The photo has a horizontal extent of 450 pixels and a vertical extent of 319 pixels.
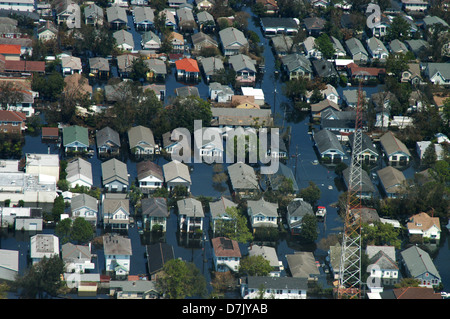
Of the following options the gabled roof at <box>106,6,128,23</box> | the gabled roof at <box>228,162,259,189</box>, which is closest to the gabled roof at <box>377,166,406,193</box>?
the gabled roof at <box>228,162,259,189</box>

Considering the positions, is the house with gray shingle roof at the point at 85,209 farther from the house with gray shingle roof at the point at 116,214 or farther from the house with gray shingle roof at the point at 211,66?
the house with gray shingle roof at the point at 211,66

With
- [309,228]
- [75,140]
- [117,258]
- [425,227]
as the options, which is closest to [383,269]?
[309,228]

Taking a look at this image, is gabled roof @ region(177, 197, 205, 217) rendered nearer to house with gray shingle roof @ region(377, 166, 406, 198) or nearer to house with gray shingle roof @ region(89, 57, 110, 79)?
house with gray shingle roof @ region(377, 166, 406, 198)

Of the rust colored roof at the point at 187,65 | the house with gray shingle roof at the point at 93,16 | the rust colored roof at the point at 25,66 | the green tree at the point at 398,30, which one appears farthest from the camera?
the green tree at the point at 398,30

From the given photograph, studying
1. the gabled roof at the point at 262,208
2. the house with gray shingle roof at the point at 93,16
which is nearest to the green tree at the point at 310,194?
the gabled roof at the point at 262,208

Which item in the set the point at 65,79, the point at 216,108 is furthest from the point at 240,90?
the point at 65,79

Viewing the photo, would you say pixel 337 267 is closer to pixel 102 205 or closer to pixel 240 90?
pixel 102 205
